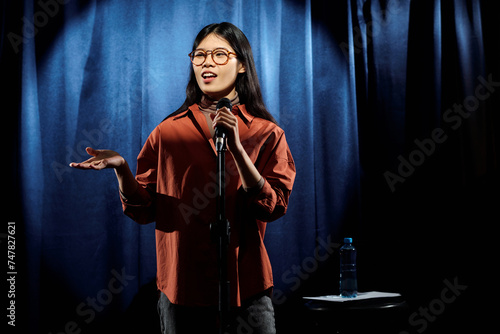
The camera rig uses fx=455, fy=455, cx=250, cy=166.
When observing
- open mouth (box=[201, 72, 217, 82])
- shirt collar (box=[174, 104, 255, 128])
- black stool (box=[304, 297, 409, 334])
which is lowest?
black stool (box=[304, 297, 409, 334])

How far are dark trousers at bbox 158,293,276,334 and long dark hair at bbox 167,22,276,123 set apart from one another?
2.06 ft

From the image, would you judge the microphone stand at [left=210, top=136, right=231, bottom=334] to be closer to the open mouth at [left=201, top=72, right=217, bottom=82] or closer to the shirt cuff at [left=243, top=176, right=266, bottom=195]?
the shirt cuff at [left=243, top=176, right=266, bottom=195]

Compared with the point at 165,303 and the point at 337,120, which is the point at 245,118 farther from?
the point at 337,120

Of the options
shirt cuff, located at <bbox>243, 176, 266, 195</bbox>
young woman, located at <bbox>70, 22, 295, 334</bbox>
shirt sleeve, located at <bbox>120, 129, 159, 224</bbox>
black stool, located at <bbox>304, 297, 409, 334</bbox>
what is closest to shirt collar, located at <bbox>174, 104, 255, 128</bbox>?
young woman, located at <bbox>70, 22, 295, 334</bbox>

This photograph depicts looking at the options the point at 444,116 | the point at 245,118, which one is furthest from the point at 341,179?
the point at 245,118

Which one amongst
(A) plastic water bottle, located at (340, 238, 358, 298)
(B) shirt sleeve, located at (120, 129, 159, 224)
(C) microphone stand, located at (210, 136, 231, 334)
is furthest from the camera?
(A) plastic water bottle, located at (340, 238, 358, 298)

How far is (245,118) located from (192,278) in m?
0.55

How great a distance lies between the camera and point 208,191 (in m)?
1.35

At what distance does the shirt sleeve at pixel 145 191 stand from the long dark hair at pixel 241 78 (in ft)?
0.47

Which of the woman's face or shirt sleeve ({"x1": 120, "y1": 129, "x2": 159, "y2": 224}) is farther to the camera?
the woman's face

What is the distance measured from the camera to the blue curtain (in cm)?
199

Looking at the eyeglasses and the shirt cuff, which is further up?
the eyeglasses

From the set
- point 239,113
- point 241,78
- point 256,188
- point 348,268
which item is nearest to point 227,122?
point 256,188

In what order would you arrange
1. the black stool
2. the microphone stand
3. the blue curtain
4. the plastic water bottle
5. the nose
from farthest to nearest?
the plastic water bottle < the blue curtain < the black stool < the nose < the microphone stand
